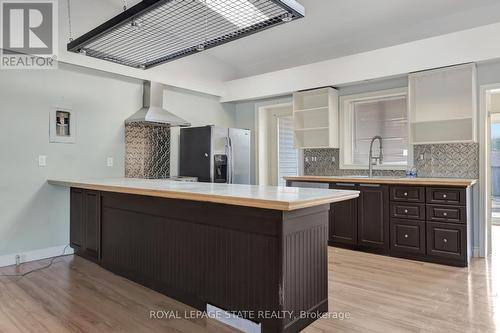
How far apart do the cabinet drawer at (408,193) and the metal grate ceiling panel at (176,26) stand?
2.34 meters

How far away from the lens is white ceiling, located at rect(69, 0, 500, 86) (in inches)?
150

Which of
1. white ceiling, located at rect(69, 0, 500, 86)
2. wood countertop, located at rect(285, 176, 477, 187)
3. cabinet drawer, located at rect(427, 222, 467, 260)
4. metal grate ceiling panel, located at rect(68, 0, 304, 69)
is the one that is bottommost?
cabinet drawer, located at rect(427, 222, 467, 260)

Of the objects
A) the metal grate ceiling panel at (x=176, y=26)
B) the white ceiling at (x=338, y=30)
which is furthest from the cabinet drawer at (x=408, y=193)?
the metal grate ceiling panel at (x=176, y=26)

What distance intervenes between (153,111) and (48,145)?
1294 mm

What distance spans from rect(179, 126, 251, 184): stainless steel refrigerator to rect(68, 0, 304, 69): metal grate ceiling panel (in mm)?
1813

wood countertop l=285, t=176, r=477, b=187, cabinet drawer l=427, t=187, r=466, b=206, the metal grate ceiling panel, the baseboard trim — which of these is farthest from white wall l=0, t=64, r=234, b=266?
cabinet drawer l=427, t=187, r=466, b=206

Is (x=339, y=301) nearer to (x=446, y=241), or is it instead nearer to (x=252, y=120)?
(x=446, y=241)

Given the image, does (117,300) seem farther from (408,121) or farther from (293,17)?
(408,121)

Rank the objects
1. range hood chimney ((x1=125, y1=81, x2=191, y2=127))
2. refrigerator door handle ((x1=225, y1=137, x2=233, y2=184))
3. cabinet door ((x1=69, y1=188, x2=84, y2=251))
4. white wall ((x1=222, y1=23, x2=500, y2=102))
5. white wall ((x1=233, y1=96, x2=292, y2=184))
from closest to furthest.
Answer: white wall ((x1=222, y1=23, x2=500, y2=102))
cabinet door ((x1=69, y1=188, x2=84, y2=251))
range hood chimney ((x1=125, y1=81, x2=191, y2=127))
refrigerator door handle ((x1=225, y1=137, x2=233, y2=184))
white wall ((x1=233, y1=96, x2=292, y2=184))

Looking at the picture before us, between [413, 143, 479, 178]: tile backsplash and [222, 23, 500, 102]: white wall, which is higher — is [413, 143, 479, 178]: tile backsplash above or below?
below

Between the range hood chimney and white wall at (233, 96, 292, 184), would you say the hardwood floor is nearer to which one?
the range hood chimney

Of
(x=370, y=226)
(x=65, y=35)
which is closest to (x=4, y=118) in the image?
(x=65, y=35)

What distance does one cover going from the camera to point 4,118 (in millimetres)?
3561

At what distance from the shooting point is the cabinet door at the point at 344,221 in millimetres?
4049
